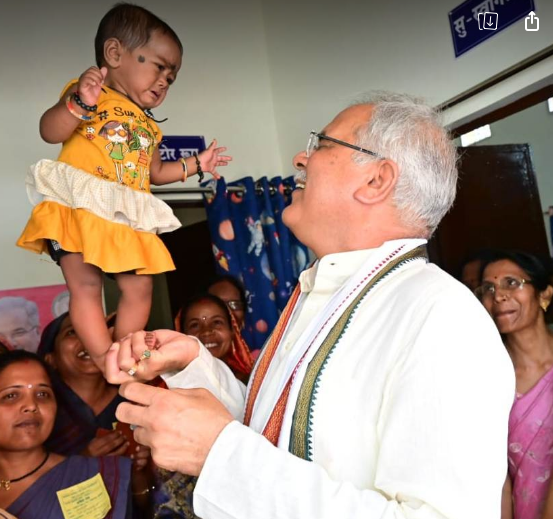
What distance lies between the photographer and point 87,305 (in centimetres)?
138

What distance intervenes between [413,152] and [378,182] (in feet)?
0.26

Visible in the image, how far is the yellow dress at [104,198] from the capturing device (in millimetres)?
1360

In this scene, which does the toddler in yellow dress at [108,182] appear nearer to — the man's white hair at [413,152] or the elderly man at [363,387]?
the elderly man at [363,387]

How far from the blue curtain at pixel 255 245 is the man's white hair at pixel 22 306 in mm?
819

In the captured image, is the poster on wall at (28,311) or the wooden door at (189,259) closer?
the poster on wall at (28,311)

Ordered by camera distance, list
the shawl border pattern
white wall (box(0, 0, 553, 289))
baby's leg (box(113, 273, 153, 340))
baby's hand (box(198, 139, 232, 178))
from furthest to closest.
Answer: white wall (box(0, 0, 553, 289))
baby's hand (box(198, 139, 232, 178))
baby's leg (box(113, 273, 153, 340))
the shawl border pattern

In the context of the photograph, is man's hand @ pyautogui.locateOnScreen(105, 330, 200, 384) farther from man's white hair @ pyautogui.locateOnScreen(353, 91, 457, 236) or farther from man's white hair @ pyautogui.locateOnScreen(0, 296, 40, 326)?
man's white hair @ pyautogui.locateOnScreen(0, 296, 40, 326)

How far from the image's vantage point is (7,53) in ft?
8.54

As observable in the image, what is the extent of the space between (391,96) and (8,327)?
6.60 feet

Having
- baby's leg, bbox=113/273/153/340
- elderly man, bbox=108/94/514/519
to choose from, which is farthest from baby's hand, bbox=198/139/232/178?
elderly man, bbox=108/94/514/519

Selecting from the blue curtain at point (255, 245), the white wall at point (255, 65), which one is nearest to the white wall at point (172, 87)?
the white wall at point (255, 65)

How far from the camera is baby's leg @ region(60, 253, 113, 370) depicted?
4.44 ft

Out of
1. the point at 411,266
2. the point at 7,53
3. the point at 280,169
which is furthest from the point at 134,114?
the point at 280,169

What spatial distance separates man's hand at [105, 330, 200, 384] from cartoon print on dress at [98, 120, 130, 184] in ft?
1.94
